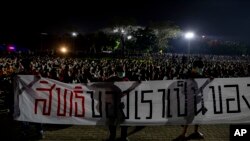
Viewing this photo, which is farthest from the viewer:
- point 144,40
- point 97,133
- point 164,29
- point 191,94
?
point 164,29

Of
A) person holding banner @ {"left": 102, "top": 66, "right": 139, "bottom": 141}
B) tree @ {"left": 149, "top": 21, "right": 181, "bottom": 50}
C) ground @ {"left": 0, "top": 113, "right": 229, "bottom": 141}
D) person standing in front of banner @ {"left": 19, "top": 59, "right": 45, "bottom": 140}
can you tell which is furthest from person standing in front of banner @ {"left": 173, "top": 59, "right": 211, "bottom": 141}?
tree @ {"left": 149, "top": 21, "right": 181, "bottom": 50}

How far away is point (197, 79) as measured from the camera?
8672 millimetres

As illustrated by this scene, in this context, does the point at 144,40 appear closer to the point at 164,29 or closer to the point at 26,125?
the point at 164,29

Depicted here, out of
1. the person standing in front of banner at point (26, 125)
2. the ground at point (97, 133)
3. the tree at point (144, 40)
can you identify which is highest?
the tree at point (144, 40)

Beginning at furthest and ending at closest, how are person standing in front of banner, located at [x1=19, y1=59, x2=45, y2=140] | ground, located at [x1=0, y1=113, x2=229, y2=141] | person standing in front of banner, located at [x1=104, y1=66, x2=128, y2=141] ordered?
1. ground, located at [x1=0, y1=113, x2=229, y2=141]
2. person standing in front of banner, located at [x1=19, y1=59, x2=45, y2=140]
3. person standing in front of banner, located at [x1=104, y1=66, x2=128, y2=141]

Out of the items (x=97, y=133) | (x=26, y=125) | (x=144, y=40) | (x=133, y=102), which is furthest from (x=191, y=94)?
(x=144, y=40)

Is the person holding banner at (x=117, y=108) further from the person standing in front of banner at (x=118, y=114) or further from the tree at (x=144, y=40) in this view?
the tree at (x=144, y=40)

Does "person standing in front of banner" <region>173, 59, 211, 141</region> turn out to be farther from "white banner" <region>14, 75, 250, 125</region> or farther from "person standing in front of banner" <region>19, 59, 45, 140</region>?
"person standing in front of banner" <region>19, 59, 45, 140</region>

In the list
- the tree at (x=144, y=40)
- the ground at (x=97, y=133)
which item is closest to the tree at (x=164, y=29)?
the tree at (x=144, y=40)

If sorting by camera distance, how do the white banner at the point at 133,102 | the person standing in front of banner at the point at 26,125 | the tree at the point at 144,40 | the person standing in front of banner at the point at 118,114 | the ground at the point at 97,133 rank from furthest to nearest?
the tree at the point at 144,40
the ground at the point at 97,133
the person standing in front of banner at the point at 26,125
the white banner at the point at 133,102
the person standing in front of banner at the point at 118,114

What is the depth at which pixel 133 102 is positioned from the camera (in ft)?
28.0

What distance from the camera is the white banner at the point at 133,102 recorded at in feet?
27.8

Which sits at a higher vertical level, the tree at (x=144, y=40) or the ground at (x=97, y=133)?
the tree at (x=144, y=40)

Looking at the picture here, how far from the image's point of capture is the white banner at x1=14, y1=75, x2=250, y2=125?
27.8 ft
